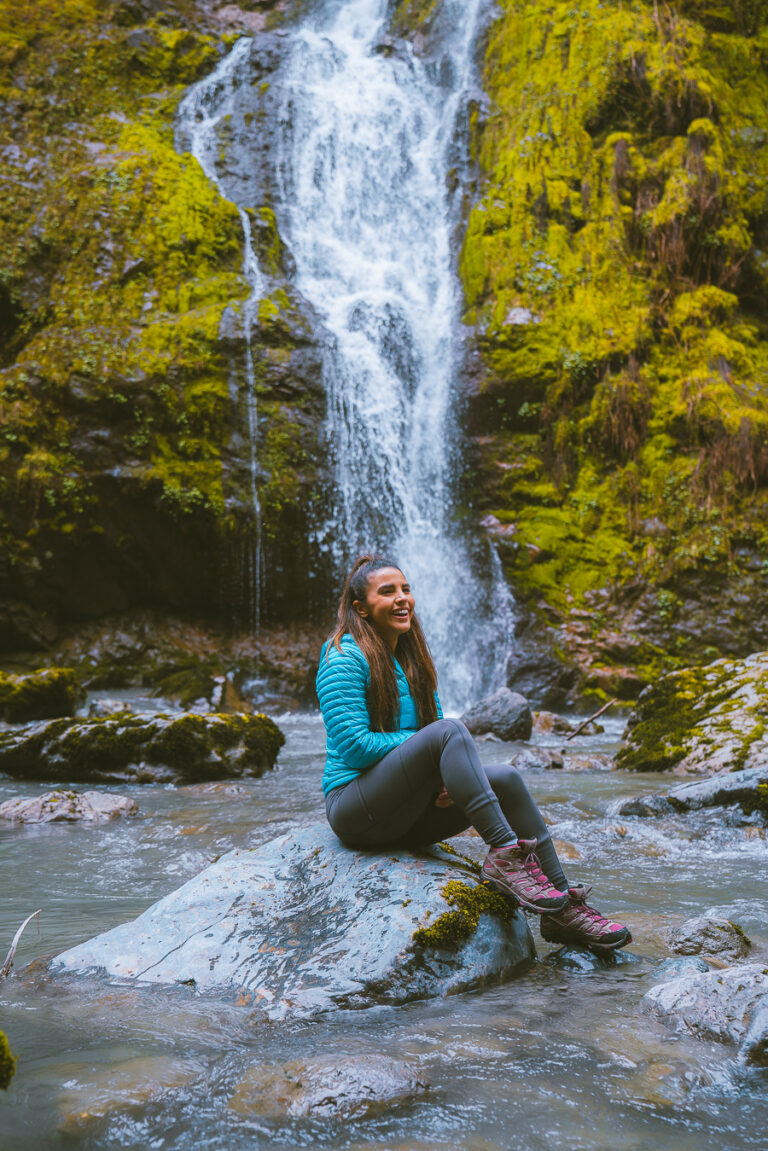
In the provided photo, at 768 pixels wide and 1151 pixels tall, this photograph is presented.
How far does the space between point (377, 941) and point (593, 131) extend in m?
18.2

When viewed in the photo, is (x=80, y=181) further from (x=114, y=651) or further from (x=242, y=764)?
(x=242, y=764)

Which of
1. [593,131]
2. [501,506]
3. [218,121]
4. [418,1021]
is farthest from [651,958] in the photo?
[218,121]

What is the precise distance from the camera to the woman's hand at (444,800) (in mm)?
3074

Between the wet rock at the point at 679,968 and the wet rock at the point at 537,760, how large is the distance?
5052mm

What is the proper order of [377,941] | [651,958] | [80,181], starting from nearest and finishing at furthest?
[377,941]
[651,958]
[80,181]

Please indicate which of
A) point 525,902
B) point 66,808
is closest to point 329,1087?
point 525,902

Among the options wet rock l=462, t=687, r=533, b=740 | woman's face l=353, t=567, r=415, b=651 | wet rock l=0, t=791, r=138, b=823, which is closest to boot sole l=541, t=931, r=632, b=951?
A: woman's face l=353, t=567, r=415, b=651

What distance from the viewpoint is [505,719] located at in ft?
32.4

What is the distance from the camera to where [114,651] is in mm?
14648

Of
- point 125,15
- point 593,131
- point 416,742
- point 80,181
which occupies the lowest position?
point 416,742

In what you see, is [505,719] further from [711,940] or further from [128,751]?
[711,940]

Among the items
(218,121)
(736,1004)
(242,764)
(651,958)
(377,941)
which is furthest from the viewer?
(218,121)

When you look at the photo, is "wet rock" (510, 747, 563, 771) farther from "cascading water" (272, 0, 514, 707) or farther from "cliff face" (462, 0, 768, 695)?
"cascading water" (272, 0, 514, 707)

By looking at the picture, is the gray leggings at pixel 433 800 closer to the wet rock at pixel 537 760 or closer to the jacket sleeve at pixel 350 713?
the jacket sleeve at pixel 350 713
